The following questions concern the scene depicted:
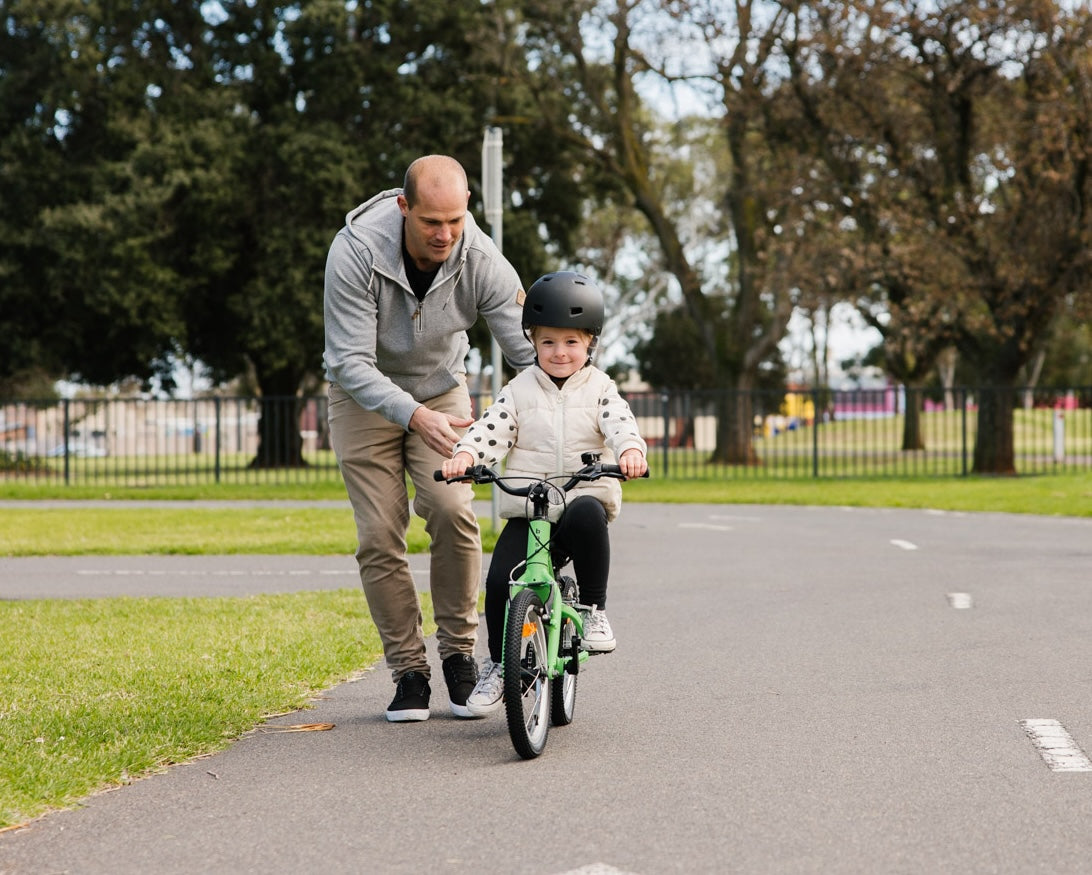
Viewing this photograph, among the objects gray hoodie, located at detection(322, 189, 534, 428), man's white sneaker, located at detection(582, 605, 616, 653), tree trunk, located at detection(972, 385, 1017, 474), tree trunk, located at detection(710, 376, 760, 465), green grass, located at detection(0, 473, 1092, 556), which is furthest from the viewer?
tree trunk, located at detection(710, 376, 760, 465)

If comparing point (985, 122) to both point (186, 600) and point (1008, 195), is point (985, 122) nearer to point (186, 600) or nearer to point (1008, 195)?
point (1008, 195)

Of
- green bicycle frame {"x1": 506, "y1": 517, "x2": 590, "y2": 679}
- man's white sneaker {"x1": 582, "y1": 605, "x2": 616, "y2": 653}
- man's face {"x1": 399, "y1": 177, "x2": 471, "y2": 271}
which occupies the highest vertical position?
man's face {"x1": 399, "y1": 177, "x2": 471, "y2": 271}

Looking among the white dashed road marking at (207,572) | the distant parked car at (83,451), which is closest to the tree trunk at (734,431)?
the distant parked car at (83,451)

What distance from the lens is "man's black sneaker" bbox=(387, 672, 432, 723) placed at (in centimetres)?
573

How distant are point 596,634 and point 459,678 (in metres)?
0.66

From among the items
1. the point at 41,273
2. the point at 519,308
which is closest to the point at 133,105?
the point at 41,273

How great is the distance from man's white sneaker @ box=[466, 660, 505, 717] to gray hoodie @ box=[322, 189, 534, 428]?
3.15ft

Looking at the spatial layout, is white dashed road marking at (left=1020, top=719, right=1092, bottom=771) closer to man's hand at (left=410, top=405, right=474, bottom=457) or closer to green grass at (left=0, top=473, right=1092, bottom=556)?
man's hand at (left=410, top=405, right=474, bottom=457)

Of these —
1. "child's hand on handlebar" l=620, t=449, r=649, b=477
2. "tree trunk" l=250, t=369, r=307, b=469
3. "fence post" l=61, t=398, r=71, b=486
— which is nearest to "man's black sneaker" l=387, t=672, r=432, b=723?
"child's hand on handlebar" l=620, t=449, r=649, b=477

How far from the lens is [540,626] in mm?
5199

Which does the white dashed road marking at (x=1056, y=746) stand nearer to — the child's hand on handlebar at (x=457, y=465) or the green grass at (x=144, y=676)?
the child's hand on handlebar at (x=457, y=465)

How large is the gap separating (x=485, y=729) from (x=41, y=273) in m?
30.4

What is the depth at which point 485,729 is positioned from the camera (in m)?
5.61

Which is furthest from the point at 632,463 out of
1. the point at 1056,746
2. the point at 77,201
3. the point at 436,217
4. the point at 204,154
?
the point at 77,201
